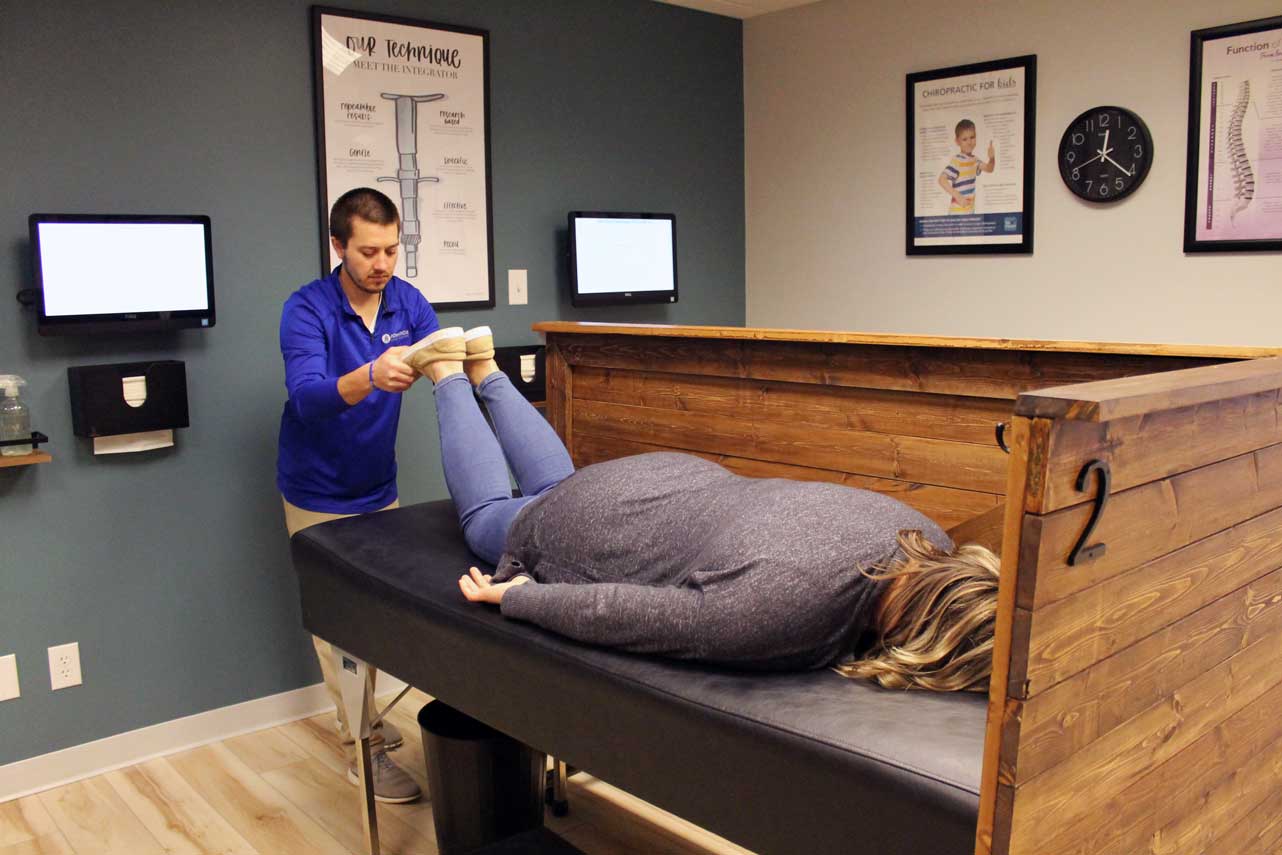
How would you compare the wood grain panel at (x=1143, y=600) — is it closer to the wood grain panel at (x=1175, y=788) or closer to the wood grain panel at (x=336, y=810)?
the wood grain panel at (x=1175, y=788)

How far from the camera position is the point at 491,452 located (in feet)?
7.25

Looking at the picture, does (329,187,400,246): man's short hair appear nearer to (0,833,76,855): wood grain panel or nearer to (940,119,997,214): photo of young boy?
(0,833,76,855): wood grain panel

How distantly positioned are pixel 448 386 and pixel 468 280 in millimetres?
1237

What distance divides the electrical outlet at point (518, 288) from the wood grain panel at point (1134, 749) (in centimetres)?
255

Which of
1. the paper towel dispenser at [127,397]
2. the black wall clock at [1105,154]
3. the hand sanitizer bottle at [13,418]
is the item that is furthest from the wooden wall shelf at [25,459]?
the black wall clock at [1105,154]

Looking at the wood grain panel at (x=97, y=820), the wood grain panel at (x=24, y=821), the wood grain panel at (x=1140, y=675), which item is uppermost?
the wood grain panel at (x=1140, y=675)

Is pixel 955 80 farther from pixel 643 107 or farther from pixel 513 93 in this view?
pixel 513 93

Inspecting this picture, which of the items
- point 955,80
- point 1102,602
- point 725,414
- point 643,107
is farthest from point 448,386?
point 955,80

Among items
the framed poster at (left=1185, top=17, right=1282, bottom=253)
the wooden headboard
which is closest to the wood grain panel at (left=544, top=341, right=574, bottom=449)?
the wooden headboard

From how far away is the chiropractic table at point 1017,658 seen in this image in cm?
102

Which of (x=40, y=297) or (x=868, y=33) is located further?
(x=868, y=33)

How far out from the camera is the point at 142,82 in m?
2.71

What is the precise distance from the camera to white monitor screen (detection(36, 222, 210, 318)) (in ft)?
8.23

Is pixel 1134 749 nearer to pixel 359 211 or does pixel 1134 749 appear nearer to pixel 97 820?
pixel 359 211
